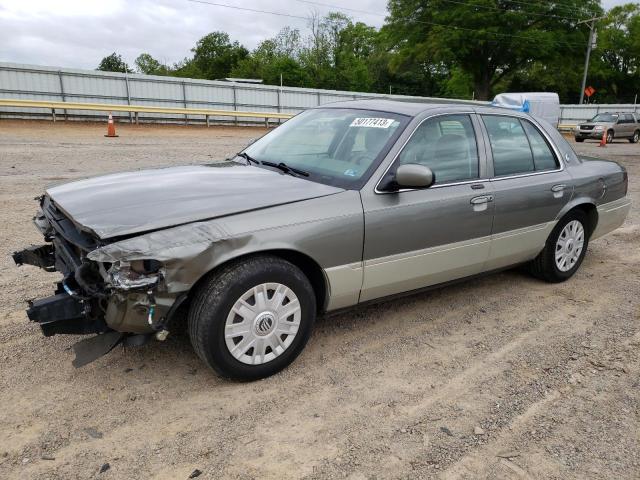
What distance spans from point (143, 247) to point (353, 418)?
142cm

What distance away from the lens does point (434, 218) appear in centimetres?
368

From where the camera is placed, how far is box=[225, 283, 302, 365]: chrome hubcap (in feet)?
9.63

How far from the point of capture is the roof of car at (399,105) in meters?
3.88

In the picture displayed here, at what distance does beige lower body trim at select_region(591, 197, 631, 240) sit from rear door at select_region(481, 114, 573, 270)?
71 cm

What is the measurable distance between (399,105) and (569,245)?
7.34 ft

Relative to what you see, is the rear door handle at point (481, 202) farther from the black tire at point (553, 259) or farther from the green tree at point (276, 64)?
the green tree at point (276, 64)

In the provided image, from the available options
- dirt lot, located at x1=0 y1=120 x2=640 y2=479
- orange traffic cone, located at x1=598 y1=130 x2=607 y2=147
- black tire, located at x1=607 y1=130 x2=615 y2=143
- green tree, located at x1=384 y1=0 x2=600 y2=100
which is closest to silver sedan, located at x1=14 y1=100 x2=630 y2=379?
dirt lot, located at x1=0 y1=120 x2=640 y2=479

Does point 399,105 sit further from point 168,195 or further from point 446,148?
point 168,195

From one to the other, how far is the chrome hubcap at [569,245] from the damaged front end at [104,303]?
3639 millimetres

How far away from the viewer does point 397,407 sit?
2.94 meters

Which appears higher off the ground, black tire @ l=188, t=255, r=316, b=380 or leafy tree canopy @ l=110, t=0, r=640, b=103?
leafy tree canopy @ l=110, t=0, r=640, b=103

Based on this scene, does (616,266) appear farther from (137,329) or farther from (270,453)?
(137,329)

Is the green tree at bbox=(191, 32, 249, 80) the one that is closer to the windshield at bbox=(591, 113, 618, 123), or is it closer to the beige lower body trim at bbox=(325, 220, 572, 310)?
the windshield at bbox=(591, 113, 618, 123)

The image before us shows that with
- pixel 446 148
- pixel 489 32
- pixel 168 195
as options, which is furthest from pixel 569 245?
pixel 489 32
